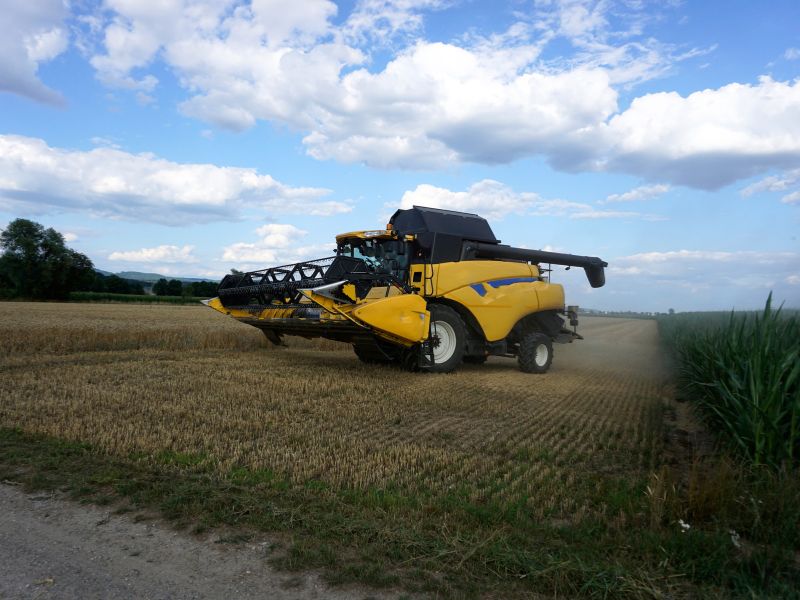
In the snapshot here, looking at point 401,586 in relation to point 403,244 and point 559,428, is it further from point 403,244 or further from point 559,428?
point 403,244

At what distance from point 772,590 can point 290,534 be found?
8.53ft

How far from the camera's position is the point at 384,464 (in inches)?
197

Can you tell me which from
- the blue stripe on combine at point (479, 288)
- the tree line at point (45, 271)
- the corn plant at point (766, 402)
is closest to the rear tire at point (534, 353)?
the blue stripe on combine at point (479, 288)

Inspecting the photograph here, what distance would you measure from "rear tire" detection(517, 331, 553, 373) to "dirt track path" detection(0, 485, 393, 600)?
9.68 metres

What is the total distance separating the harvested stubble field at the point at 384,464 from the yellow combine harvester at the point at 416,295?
856 mm

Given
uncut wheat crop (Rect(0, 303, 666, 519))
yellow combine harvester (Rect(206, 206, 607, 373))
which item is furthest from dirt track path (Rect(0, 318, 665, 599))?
yellow combine harvester (Rect(206, 206, 607, 373))

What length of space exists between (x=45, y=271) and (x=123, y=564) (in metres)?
62.2

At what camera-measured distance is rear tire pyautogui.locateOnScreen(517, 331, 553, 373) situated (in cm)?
1246

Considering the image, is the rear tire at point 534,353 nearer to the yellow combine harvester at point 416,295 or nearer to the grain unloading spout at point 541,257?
the yellow combine harvester at point 416,295

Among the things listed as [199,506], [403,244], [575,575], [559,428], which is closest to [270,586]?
[199,506]

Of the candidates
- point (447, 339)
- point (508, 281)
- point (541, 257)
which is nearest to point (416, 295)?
point (447, 339)

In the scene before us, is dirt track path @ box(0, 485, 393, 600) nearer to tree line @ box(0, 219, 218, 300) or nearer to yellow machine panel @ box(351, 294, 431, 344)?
yellow machine panel @ box(351, 294, 431, 344)

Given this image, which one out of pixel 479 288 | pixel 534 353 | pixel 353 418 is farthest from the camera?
pixel 534 353

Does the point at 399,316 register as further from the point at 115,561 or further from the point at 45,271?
the point at 45,271
